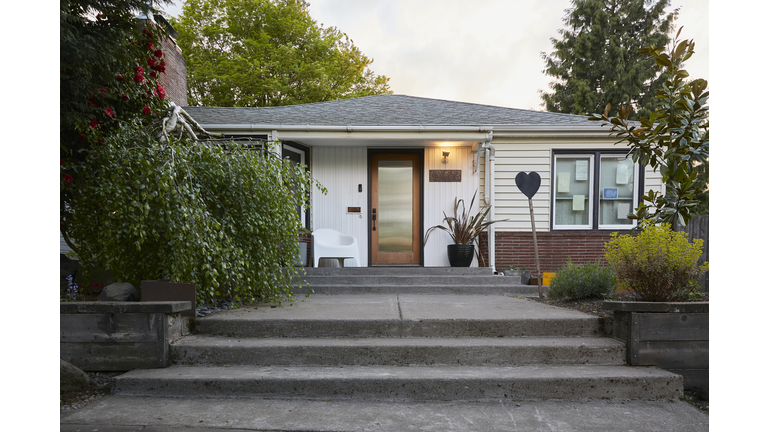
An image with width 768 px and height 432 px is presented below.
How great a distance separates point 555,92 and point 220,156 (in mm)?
19647

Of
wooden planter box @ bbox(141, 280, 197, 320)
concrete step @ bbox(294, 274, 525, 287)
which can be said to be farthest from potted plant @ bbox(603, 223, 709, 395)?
wooden planter box @ bbox(141, 280, 197, 320)

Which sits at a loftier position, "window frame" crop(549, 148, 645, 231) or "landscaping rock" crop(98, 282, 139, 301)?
"window frame" crop(549, 148, 645, 231)

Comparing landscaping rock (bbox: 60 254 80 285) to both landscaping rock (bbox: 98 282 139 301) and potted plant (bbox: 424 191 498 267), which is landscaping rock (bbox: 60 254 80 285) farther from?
potted plant (bbox: 424 191 498 267)

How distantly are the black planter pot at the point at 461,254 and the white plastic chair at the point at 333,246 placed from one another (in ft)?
5.24

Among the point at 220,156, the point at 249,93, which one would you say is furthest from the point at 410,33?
the point at 220,156

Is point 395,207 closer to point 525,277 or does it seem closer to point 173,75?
point 525,277

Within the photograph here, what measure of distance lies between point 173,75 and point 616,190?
900 centimetres

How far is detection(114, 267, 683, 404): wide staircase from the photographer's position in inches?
121

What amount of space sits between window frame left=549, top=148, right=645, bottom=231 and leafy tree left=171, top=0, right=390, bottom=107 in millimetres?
12426

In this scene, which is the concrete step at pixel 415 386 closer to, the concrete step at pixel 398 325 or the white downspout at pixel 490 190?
the concrete step at pixel 398 325

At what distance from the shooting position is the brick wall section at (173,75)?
8586 mm

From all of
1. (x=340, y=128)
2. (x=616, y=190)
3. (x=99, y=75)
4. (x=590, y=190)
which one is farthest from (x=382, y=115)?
(x=99, y=75)

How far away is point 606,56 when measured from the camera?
19.7m

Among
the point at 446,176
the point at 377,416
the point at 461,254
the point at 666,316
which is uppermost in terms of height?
the point at 446,176
